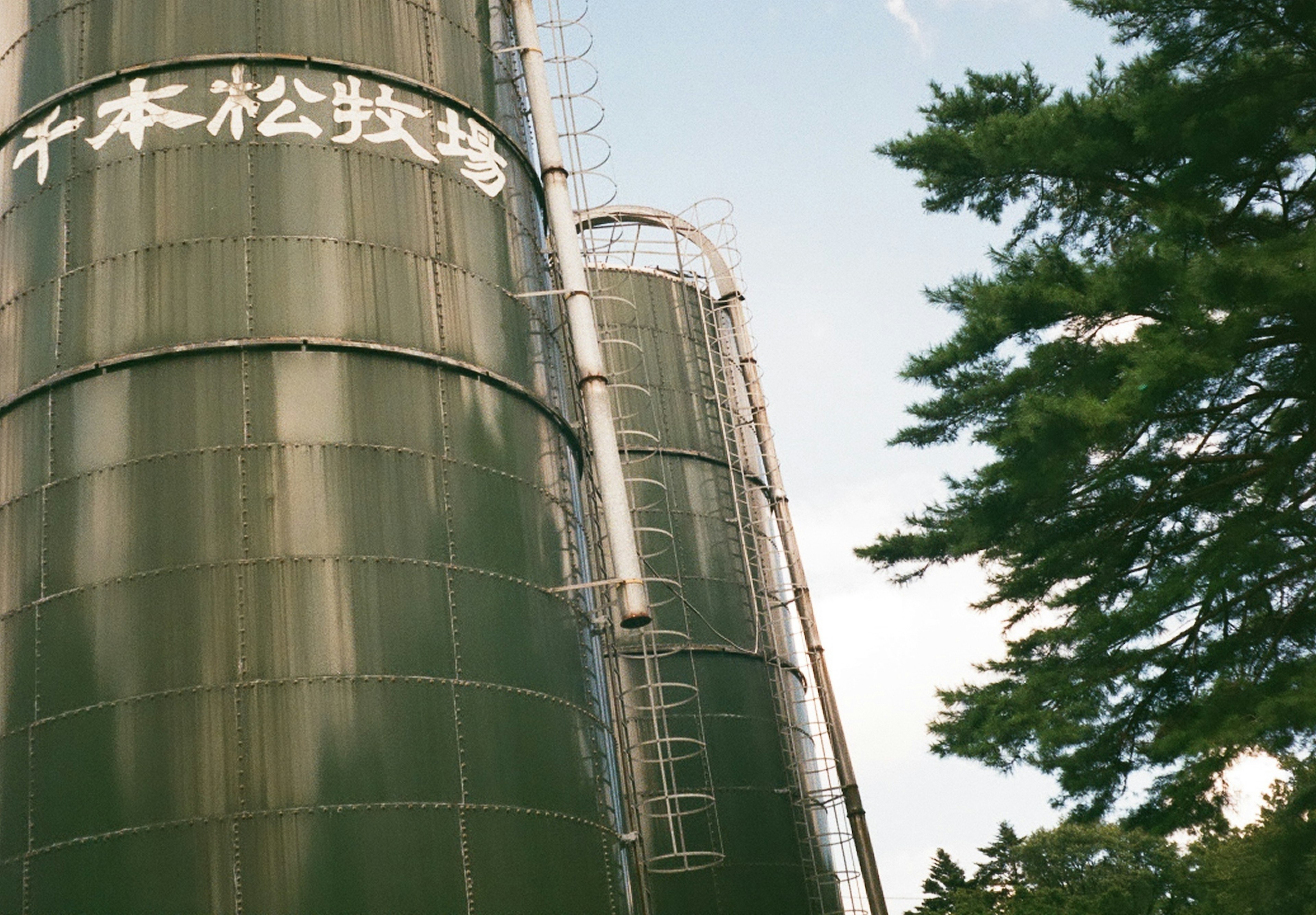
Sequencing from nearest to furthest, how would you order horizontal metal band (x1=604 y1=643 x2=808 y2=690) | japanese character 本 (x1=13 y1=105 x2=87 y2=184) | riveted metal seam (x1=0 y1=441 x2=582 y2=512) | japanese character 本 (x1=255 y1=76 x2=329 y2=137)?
riveted metal seam (x1=0 y1=441 x2=582 y2=512) → japanese character 本 (x1=255 y1=76 x2=329 y2=137) → japanese character 本 (x1=13 y1=105 x2=87 y2=184) → horizontal metal band (x1=604 y1=643 x2=808 y2=690)

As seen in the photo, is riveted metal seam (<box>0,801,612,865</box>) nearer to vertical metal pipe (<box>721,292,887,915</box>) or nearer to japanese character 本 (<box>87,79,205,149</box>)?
japanese character 本 (<box>87,79,205,149</box>)

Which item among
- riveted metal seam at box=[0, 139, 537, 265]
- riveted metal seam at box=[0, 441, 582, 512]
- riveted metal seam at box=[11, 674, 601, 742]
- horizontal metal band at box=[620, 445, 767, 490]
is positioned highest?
horizontal metal band at box=[620, 445, 767, 490]

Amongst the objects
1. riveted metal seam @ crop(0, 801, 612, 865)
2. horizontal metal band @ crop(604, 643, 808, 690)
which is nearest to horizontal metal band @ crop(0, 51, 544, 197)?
riveted metal seam @ crop(0, 801, 612, 865)

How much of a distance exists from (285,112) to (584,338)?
11.7 feet

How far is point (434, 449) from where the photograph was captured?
1162 centimetres

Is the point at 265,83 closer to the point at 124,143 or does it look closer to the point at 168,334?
the point at 124,143

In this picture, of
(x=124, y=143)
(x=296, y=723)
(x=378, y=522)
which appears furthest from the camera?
(x=124, y=143)

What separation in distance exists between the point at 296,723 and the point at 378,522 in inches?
67.7

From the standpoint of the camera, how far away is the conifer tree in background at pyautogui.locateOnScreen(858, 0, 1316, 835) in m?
10.8

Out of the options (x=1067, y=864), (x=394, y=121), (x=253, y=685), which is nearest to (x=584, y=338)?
(x=394, y=121)

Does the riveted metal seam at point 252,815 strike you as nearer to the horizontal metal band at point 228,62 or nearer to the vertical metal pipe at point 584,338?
the vertical metal pipe at point 584,338

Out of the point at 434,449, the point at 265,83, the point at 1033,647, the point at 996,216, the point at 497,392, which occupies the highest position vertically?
the point at 265,83

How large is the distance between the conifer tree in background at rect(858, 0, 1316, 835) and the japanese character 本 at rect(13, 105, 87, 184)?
25.8ft

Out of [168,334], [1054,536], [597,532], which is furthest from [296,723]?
[1054,536]
